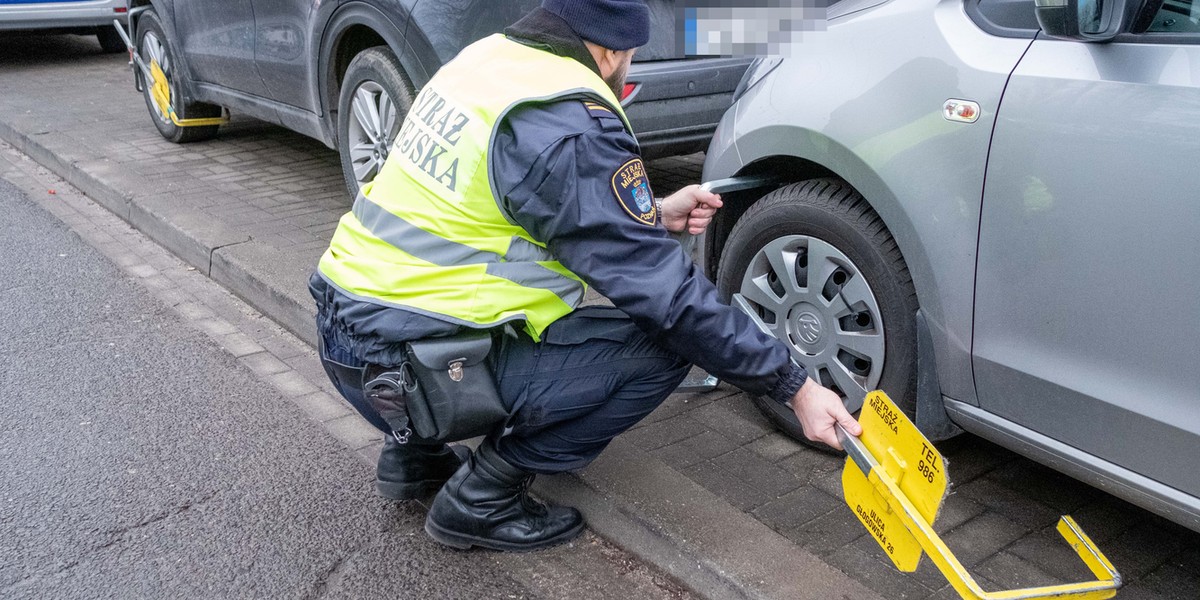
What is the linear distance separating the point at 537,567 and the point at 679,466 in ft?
1.83

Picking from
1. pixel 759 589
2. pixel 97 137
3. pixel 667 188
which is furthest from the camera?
pixel 97 137

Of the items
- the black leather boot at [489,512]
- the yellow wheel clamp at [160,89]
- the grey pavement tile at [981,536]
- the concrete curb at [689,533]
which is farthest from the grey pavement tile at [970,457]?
the yellow wheel clamp at [160,89]

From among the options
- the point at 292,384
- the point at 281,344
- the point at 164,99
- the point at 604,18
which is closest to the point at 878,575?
the point at 604,18

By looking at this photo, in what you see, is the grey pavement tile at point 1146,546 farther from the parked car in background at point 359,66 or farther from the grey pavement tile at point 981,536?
the parked car in background at point 359,66

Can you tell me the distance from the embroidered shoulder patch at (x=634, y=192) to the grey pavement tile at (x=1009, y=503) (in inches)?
51.3

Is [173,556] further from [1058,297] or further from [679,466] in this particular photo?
[1058,297]

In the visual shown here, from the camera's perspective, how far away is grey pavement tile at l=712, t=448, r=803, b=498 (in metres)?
2.98

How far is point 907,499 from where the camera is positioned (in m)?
2.13

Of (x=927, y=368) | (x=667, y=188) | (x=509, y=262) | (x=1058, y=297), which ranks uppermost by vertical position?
(x=509, y=262)

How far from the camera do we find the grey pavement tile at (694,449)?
3.12m

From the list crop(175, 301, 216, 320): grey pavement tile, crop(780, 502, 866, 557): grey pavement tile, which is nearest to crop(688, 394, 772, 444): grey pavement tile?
crop(780, 502, 866, 557): grey pavement tile

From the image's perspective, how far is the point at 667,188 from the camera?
5.68m

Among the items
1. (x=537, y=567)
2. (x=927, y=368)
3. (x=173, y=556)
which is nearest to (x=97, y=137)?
(x=173, y=556)

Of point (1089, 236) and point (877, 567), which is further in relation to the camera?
point (877, 567)
